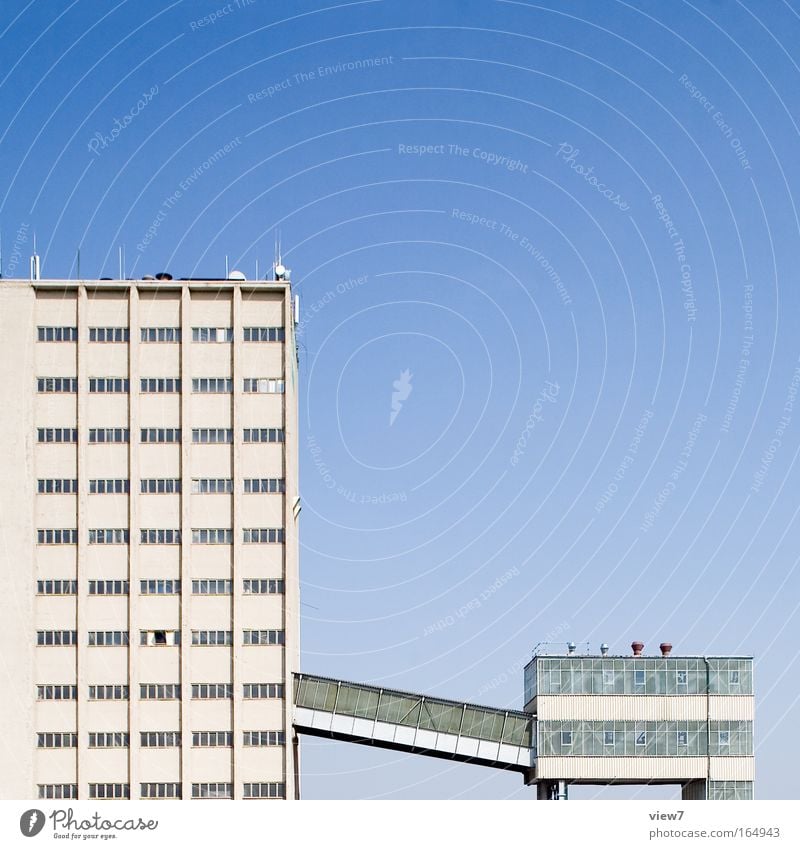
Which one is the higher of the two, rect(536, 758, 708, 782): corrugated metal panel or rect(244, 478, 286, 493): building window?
rect(244, 478, 286, 493): building window

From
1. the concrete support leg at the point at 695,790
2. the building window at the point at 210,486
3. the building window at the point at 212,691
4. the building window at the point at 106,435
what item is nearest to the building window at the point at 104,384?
the building window at the point at 106,435

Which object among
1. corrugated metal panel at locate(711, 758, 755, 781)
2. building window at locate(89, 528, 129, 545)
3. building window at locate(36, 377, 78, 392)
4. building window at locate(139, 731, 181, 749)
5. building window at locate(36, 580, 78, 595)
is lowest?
corrugated metal panel at locate(711, 758, 755, 781)

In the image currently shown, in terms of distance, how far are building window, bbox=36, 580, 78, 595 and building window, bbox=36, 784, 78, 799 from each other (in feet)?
41.1

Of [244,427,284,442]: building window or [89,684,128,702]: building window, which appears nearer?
[89,684,128,702]: building window

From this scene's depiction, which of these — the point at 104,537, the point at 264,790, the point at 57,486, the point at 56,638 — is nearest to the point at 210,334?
the point at 57,486

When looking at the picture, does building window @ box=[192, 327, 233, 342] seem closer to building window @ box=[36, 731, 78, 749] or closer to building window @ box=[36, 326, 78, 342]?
building window @ box=[36, 326, 78, 342]

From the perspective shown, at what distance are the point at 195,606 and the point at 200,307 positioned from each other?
67.0ft

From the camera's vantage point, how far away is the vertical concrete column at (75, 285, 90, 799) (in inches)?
4242

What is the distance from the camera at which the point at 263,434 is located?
111688 millimetres

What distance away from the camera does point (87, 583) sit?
360ft

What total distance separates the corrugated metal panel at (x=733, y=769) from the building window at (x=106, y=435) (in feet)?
146

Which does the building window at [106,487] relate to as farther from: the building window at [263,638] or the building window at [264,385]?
the building window at [263,638]

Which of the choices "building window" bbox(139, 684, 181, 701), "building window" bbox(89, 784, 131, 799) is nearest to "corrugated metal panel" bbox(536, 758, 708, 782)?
"building window" bbox(139, 684, 181, 701)
